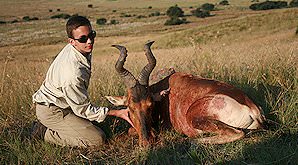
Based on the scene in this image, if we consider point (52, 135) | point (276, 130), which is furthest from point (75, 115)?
point (276, 130)

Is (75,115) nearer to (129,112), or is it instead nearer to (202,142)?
(129,112)

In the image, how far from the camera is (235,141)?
215 inches

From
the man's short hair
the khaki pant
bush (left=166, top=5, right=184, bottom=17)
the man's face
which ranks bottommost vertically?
bush (left=166, top=5, right=184, bottom=17)

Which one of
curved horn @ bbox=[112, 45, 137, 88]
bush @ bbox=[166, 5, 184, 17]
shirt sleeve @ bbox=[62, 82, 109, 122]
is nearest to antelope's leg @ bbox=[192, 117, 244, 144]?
curved horn @ bbox=[112, 45, 137, 88]

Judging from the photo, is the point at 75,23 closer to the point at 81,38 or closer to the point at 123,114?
the point at 81,38

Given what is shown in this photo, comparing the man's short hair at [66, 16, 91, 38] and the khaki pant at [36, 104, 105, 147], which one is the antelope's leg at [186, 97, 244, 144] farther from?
the man's short hair at [66, 16, 91, 38]

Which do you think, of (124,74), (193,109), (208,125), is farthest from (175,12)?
(208,125)

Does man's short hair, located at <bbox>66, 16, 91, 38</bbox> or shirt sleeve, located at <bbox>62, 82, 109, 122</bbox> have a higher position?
man's short hair, located at <bbox>66, 16, 91, 38</bbox>

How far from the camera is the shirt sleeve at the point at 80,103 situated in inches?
220

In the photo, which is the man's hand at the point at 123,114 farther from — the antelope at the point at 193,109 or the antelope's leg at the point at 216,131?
the antelope's leg at the point at 216,131

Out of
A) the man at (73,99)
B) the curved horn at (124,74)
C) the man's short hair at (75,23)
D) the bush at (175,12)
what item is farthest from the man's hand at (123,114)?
the bush at (175,12)

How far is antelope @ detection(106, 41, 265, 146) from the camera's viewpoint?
18.2 feet

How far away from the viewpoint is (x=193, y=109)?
594 cm

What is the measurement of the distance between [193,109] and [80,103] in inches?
66.6
